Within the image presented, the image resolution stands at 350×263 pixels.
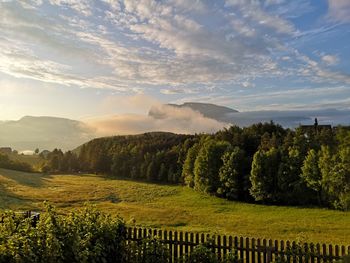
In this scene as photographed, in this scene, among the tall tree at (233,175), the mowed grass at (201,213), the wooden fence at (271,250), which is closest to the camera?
the wooden fence at (271,250)

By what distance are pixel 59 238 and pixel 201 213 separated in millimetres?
43670

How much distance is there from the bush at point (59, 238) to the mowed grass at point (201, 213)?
10539 mm

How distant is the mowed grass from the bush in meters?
10.5

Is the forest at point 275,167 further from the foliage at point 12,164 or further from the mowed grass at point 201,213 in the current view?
the foliage at point 12,164

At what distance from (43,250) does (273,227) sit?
35.1 metres

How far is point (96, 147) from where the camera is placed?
15750 centimetres

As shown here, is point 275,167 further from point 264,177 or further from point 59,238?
point 59,238

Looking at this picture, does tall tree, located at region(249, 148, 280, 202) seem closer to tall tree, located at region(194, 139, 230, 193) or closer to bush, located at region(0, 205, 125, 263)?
tall tree, located at region(194, 139, 230, 193)

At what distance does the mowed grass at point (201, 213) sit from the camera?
39250 mm

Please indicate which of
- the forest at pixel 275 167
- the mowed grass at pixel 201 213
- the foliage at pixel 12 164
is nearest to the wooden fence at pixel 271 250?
the mowed grass at pixel 201 213

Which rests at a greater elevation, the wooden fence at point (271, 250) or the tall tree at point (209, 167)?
the tall tree at point (209, 167)

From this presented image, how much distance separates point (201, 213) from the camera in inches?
2175

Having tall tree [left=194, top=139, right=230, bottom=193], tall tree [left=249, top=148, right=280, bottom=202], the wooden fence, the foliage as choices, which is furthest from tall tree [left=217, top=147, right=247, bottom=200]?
the foliage

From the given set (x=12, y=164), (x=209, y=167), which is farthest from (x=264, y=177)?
(x=12, y=164)
